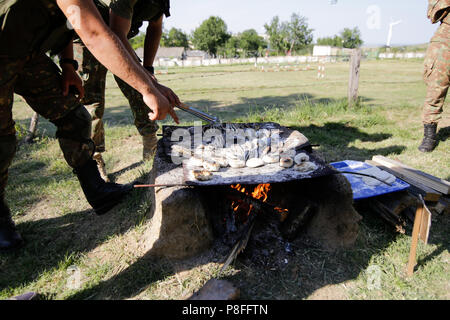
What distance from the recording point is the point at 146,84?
57.6 inches

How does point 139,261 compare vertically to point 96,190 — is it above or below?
below

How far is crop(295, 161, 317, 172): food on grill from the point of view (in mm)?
1872

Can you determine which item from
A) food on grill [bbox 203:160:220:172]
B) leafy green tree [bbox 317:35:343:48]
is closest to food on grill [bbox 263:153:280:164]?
food on grill [bbox 203:160:220:172]

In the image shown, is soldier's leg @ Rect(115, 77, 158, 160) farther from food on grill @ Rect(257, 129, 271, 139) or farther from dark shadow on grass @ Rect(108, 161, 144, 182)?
food on grill @ Rect(257, 129, 271, 139)

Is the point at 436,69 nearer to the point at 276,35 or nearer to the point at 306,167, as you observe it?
the point at 306,167

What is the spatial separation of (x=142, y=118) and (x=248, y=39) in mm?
75240

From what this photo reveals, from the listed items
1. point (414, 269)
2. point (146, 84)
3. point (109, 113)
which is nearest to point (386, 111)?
point (414, 269)

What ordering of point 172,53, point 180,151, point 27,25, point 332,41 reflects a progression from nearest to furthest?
point 27,25 → point 180,151 → point 172,53 → point 332,41

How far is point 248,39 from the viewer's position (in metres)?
70.9

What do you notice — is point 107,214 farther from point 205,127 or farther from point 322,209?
point 322,209

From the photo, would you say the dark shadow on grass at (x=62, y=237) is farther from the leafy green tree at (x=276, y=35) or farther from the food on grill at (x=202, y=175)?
the leafy green tree at (x=276, y=35)

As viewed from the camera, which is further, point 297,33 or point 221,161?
point 297,33

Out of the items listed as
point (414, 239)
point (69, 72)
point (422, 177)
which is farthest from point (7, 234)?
point (422, 177)
